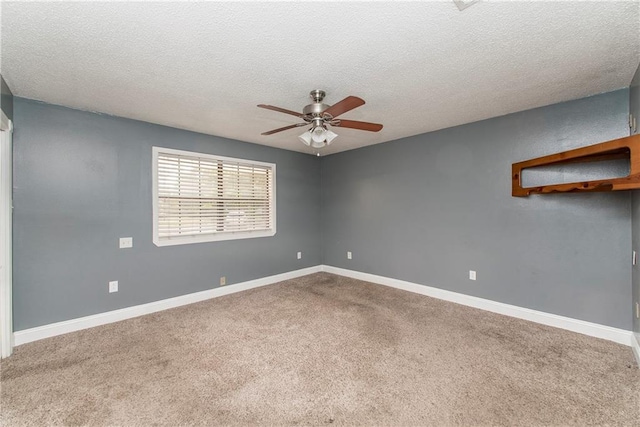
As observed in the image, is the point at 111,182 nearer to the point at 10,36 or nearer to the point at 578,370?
the point at 10,36

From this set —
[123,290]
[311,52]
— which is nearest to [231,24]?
[311,52]

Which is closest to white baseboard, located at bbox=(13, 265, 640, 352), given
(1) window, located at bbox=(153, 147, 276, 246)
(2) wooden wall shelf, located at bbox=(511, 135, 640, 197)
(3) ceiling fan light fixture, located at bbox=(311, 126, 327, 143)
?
(1) window, located at bbox=(153, 147, 276, 246)

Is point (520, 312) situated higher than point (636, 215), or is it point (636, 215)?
point (636, 215)

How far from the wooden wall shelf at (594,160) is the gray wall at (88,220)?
389 centimetres

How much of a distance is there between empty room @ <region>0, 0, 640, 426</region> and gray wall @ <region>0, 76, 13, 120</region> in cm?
5

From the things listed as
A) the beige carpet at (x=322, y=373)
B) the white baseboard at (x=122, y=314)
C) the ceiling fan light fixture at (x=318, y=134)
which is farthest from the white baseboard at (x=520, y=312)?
the ceiling fan light fixture at (x=318, y=134)

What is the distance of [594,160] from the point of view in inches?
103

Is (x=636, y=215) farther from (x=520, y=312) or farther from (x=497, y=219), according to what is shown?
(x=520, y=312)

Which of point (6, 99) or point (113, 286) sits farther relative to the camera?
point (113, 286)

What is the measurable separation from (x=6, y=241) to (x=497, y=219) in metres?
5.06

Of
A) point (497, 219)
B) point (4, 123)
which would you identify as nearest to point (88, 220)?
point (4, 123)

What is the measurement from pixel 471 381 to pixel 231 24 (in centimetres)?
291

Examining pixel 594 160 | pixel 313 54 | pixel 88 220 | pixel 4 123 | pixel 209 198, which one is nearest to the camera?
pixel 313 54

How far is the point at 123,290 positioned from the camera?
3150 mm
